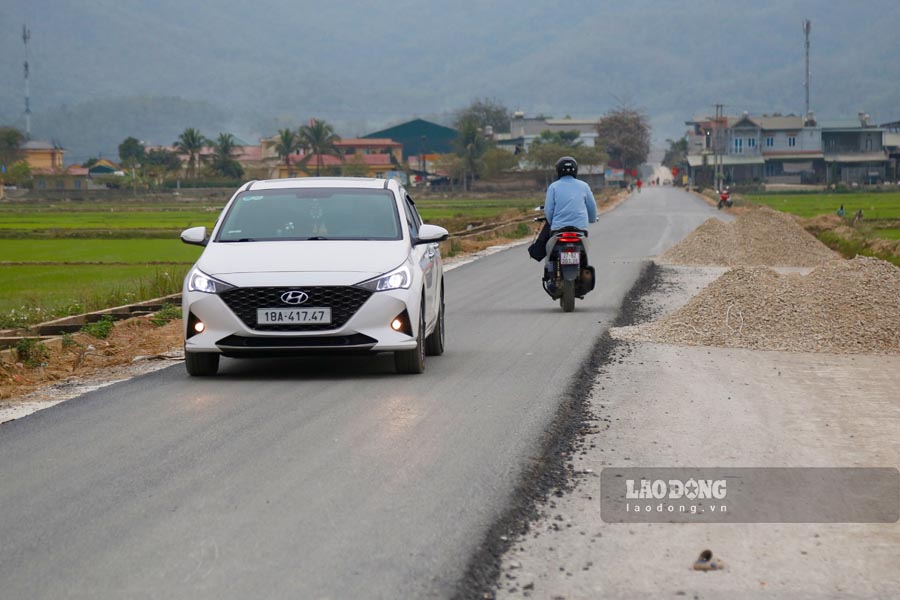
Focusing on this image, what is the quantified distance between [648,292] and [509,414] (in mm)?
12279

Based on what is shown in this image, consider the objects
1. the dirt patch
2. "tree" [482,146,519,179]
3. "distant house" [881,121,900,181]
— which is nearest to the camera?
the dirt patch

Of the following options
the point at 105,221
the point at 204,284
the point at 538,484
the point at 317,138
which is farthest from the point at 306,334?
the point at 317,138

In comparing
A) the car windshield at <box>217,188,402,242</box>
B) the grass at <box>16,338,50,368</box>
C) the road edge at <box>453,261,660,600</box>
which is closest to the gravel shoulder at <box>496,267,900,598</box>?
the road edge at <box>453,261,660,600</box>

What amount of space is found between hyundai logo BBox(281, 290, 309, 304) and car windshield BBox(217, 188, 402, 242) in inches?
53.2

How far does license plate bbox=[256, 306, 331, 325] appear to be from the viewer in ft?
35.0

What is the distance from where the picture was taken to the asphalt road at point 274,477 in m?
5.43

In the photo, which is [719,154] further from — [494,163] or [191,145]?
[191,145]

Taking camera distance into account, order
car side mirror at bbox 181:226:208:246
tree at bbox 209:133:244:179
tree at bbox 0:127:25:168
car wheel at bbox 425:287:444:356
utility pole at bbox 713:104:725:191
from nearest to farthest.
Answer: car side mirror at bbox 181:226:208:246, car wheel at bbox 425:287:444:356, utility pole at bbox 713:104:725:191, tree at bbox 209:133:244:179, tree at bbox 0:127:25:168

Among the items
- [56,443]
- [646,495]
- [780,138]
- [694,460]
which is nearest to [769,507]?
[646,495]

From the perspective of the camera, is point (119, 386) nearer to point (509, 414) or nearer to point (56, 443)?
point (56, 443)

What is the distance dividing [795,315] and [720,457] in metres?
7.15

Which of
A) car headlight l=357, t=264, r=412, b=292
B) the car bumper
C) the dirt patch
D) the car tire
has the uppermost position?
car headlight l=357, t=264, r=412, b=292

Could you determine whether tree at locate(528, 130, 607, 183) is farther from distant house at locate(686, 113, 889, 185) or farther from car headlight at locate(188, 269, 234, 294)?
car headlight at locate(188, 269, 234, 294)

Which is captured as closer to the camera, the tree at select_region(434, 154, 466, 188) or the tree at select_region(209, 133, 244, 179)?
the tree at select_region(209, 133, 244, 179)
